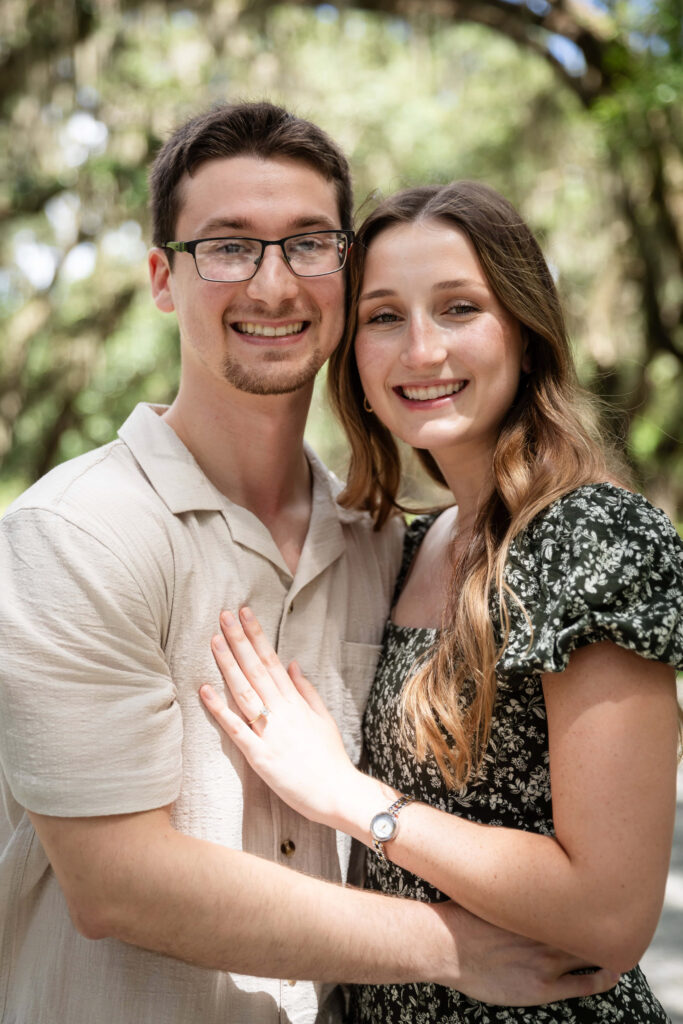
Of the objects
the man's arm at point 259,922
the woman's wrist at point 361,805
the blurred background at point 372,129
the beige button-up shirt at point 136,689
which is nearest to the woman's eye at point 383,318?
the beige button-up shirt at point 136,689

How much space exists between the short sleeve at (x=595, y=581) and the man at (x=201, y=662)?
480 millimetres

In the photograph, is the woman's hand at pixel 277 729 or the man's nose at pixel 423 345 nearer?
the woman's hand at pixel 277 729

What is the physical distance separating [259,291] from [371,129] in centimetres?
650

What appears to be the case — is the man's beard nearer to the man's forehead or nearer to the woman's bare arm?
the man's forehead

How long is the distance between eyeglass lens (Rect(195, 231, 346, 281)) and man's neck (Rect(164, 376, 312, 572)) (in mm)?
242

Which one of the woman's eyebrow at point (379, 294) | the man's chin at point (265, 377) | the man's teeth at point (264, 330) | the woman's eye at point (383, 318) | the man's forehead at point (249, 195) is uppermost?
the man's forehead at point (249, 195)

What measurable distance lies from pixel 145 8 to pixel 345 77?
1.80 meters

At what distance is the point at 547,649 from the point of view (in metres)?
1.54

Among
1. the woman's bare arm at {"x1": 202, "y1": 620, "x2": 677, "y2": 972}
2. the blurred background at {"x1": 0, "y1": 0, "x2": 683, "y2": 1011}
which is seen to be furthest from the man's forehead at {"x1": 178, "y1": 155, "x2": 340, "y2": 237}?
the blurred background at {"x1": 0, "y1": 0, "x2": 683, "y2": 1011}

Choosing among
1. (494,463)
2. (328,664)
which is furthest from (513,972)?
(494,463)

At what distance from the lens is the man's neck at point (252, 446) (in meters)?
2.11

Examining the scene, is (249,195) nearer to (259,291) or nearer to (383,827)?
(259,291)

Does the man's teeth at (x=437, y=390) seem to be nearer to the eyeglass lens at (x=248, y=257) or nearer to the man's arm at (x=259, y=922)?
the eyeglass lens at (x=248, y=257)

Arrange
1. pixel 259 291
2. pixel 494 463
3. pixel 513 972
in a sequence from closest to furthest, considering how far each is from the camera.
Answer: pixel 513 972 < pixel 494 463 < pixel 259 291
